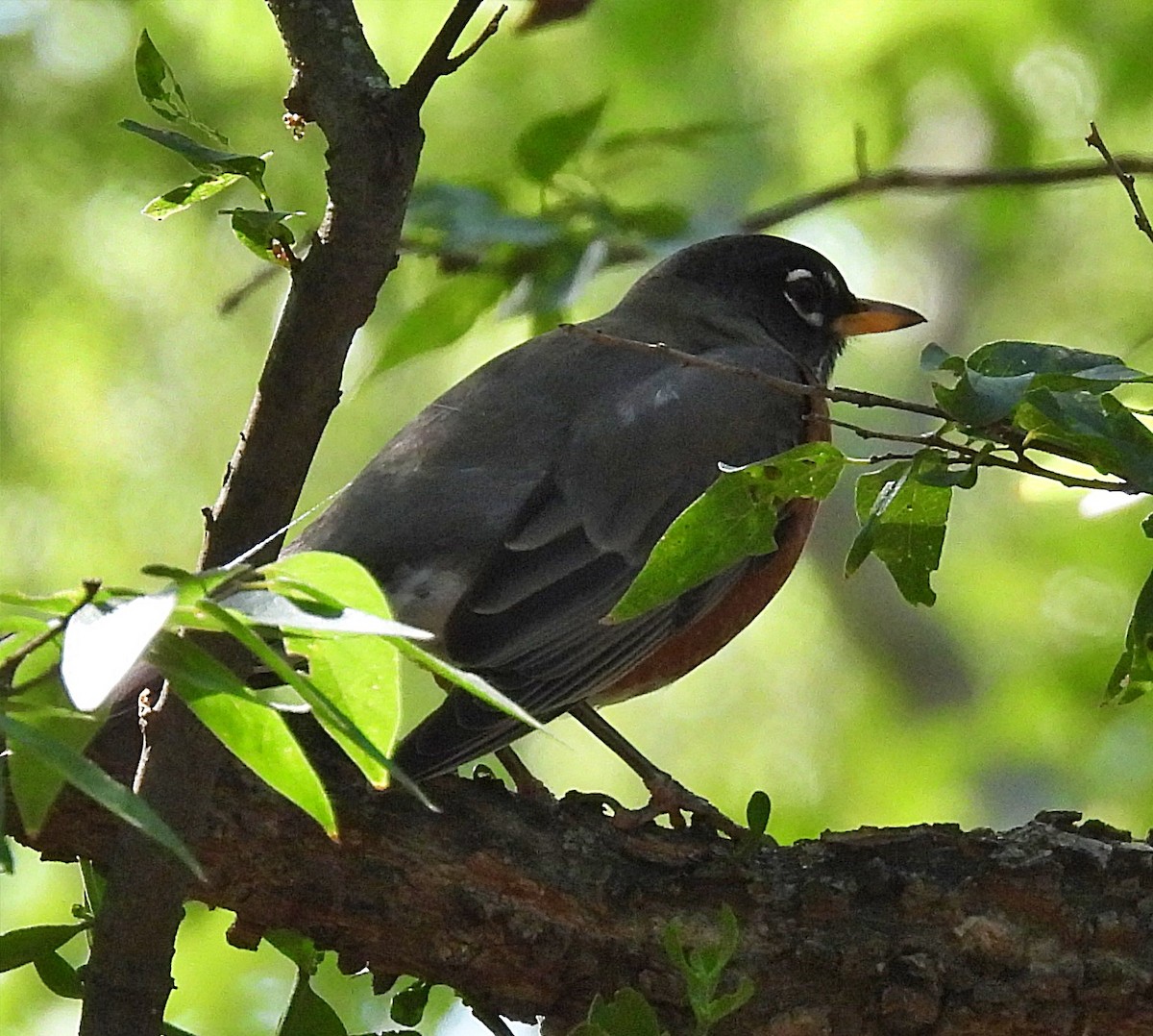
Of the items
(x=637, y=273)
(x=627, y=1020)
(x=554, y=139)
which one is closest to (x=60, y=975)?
A: (x=627, y=1020)

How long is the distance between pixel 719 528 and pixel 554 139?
1.55 meters

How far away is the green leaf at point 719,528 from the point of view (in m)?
1.70

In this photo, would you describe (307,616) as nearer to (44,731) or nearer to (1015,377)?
(44,731)

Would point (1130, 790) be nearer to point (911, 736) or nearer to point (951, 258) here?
point (911, 736)

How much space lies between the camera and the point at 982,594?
6.38 metres

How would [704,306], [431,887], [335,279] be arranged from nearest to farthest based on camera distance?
[335,279] → [431,887] → [704,306]

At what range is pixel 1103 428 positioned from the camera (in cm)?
154

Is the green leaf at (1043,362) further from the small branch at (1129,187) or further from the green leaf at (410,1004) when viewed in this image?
the green leaf at (410,1004)

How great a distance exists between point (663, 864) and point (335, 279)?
974mm

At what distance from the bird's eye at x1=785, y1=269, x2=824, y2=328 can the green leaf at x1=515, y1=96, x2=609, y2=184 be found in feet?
5.18

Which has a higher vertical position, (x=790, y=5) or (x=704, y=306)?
(x=790, y=5)

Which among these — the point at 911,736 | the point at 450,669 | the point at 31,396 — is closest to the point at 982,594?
the point at 911,736

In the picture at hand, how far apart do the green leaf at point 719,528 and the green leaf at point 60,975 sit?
0.84 m

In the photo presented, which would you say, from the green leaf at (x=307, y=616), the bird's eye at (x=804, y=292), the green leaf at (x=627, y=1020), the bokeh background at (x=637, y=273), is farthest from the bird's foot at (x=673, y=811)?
the bird's eye at (x=804, y=292)
